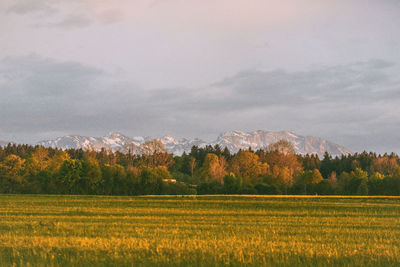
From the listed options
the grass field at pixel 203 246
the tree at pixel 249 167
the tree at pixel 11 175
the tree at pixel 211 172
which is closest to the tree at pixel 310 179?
the tree at pixel 249 167

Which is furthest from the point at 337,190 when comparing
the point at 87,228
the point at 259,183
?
the point at 87,228

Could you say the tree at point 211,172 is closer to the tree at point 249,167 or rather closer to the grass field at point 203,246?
the tree at point 249,167

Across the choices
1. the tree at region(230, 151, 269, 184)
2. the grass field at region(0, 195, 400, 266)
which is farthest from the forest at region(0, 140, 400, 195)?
the grass field at region(0, 195, 400, 266)

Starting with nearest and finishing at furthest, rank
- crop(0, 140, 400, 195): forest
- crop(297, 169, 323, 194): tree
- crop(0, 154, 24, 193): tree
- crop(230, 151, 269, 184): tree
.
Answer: crop(0, 140, 400, 195): forest
crop(0, 154, 24, 193): tree
crop(297, 169, 323, 194): tree
crop(230, 151, 269, 184): tree

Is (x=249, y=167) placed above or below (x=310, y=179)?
above

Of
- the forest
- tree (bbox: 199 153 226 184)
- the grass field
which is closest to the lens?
the grass field

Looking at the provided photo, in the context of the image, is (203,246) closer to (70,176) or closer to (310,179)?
(70,176)

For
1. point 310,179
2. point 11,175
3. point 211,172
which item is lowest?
point 310,179

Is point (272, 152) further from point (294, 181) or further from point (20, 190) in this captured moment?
point (20, 190)

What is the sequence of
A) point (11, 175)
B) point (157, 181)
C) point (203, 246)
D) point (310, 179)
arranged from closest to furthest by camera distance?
point (203, 246), point (157, 181), point (11, 175), point (310, 179)

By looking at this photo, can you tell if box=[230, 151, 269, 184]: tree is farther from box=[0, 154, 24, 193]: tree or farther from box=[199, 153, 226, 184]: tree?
box=[0, 154, 24, 193]: tree

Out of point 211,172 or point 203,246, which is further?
point 211,172

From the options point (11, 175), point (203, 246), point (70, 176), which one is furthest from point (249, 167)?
point (203, 246)

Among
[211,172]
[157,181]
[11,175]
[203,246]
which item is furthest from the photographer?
[211,172]
